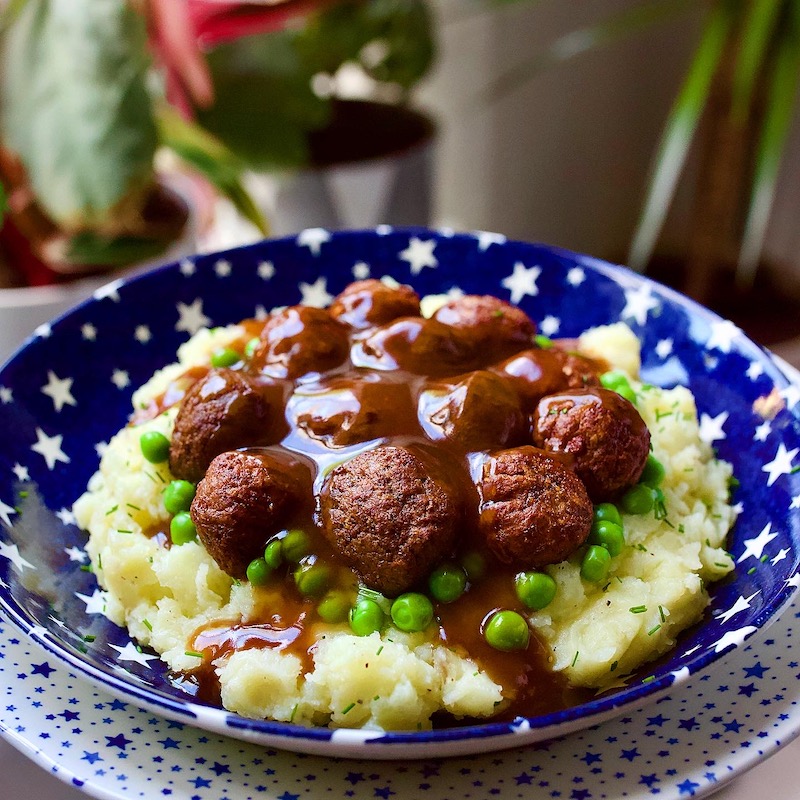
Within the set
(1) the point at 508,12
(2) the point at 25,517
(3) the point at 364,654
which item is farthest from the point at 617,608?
(1) the point at 508,12

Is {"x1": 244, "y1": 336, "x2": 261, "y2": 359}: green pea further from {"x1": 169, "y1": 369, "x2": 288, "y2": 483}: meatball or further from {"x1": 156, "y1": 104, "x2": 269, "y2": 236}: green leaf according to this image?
{"x1": 156, "y1": 104, "x2": 269, "y2": 236}: green leaf

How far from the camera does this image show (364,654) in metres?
2.52

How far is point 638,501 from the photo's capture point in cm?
299

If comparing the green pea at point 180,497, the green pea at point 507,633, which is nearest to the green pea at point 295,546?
the green pea at point 180,497

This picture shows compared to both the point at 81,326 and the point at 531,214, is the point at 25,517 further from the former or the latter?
the point at 531,214

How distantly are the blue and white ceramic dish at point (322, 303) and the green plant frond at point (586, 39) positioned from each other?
8.37 feet

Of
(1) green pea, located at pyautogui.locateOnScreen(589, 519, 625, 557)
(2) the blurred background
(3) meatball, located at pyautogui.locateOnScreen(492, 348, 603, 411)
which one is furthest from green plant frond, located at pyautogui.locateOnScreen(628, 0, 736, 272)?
(1) green pea, located at pyautogui.locateOnScreen(589, 519, 625, 557)

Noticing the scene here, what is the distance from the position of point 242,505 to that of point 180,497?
1.29 feet

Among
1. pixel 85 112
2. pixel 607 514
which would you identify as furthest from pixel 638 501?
pixel 85 112

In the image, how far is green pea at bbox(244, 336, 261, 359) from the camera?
140 inches

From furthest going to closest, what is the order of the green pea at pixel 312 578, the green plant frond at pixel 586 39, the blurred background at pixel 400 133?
the green plant frond at pixel 586 39, the blurred background at pixel 400 133, the green pea at pixel 312 578

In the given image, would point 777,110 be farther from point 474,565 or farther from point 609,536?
point 474,565

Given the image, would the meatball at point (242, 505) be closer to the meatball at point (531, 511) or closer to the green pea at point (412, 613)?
the green pea at point (412, 613)

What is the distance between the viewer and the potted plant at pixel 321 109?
5539mm
